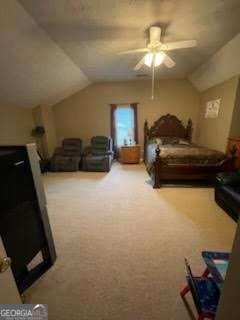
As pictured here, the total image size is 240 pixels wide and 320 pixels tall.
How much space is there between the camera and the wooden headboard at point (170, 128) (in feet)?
21.6

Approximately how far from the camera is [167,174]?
428cm

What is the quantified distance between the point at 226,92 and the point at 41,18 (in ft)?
13.5

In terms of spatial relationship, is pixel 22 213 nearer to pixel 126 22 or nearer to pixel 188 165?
pixel 126 22

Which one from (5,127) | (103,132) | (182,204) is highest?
(5,127)

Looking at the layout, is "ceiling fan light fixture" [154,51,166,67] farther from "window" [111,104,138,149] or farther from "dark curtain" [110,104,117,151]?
"dark curtain" [110,104,117,151]

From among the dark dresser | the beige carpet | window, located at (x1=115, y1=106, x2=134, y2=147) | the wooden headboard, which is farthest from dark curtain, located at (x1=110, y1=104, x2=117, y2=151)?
the dark dresser

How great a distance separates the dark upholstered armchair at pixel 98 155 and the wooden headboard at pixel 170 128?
1542mm

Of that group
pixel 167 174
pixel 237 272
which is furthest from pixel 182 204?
pixel 237 272

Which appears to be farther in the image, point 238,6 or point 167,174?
point 167,174

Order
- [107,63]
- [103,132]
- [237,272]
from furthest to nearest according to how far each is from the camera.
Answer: [103,132] → [107,63] → [237,272]

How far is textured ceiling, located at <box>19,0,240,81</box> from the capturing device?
2.33 m

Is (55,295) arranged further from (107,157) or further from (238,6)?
(107,157)

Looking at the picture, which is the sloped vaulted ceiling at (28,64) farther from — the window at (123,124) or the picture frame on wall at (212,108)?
the picture frame on wall at (212,108)

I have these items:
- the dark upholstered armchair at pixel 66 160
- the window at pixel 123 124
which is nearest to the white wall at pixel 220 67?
the window at pixel 123 124
